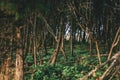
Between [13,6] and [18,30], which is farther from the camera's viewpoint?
[18,30]

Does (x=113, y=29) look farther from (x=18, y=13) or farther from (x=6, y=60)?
(x=18, y=13)

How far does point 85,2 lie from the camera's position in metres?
15.2

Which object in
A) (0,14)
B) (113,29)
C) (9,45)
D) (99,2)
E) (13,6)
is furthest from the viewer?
(113,29)

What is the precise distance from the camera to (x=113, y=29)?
18.0 metres

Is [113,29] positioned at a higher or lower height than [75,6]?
lower

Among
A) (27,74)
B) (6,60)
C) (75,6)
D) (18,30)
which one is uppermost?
(75,6)

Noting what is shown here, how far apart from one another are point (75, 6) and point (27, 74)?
370cm

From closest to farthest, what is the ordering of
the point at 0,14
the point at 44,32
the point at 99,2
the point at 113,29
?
the point at 0,14, the point at 99,2, the point at 113,29, the point at 44,32

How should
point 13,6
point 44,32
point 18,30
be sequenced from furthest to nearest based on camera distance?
point 44,32 < point 18,30 < point 13,6

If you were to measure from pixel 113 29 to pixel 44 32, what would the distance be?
6.30 m

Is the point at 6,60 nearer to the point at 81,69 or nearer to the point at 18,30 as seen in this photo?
the point at 18,30

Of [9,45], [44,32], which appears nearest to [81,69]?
[9,45]

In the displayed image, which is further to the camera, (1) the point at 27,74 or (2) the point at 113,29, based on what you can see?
(2) the point at 113,29

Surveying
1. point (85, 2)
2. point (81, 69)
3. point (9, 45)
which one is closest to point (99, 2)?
point (85, 2)
